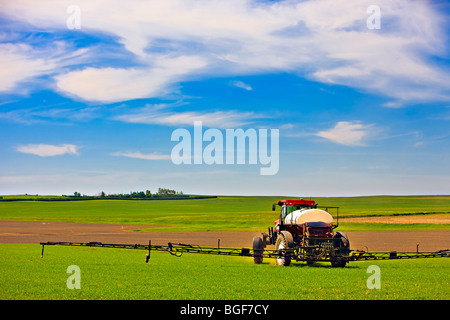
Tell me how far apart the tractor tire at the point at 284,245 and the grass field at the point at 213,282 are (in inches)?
31.5

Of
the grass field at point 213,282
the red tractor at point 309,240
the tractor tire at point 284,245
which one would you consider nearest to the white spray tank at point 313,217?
the red tractor at point 309,240

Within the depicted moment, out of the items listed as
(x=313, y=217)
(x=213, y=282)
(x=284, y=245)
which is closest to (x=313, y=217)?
(x=313, y=217)

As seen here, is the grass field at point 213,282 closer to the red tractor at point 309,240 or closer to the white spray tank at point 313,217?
the red tractor at point 309,240

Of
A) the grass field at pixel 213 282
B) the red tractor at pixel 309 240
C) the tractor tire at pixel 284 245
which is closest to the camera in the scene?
the grass field at pixel 213 282

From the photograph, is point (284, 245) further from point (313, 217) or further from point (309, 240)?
point (313, 217)

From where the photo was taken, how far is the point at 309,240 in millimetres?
26438

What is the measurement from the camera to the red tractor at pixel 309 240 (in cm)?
2545

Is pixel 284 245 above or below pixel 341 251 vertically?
above

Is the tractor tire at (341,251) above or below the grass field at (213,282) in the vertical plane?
above

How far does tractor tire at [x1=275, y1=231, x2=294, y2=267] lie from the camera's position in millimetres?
26125

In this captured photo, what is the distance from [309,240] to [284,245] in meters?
1.40

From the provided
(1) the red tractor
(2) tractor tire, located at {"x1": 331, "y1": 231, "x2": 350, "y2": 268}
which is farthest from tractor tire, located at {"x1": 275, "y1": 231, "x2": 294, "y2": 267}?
(2) tractor tire, located at {"x1": 331, "y1": 231, "x2": 350, "y2": 268}

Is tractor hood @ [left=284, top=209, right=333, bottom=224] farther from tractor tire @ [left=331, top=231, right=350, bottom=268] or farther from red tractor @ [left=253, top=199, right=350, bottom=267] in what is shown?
tractor tire @ [left=331, top=231, right=350, bottom=268]
